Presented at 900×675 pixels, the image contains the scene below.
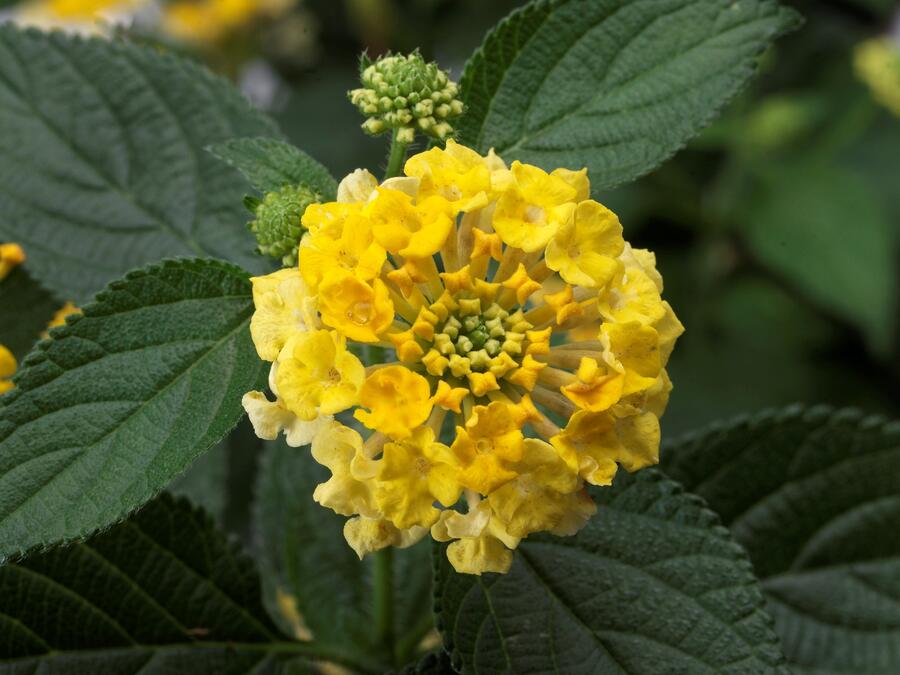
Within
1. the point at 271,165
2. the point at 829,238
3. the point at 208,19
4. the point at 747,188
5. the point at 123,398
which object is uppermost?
the point at 747,188

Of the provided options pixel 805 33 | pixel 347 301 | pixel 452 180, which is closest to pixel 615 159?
pixel 452 180

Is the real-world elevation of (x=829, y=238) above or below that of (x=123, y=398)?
above

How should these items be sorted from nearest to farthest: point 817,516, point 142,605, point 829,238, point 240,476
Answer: point 142,605, point 817,516, point 240,476, point 829,238

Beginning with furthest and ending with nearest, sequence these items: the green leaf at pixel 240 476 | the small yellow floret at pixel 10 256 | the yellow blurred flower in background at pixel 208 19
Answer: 1. the yellow blurred flower in background at pixel 208 19
2. the green leaf at pixel 240 476
3. the small yellow floret at pixel 10 256

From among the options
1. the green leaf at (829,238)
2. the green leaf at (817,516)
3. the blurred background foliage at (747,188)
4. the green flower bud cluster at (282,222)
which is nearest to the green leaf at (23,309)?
the green flower bud cluster at (282,222)

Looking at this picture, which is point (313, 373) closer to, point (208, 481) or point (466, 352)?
point (466, 352)

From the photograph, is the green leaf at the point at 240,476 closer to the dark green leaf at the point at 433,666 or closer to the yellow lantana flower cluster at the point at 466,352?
the dark green leaf at the point at 433,666

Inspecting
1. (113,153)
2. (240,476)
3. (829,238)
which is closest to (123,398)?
(113,153)
